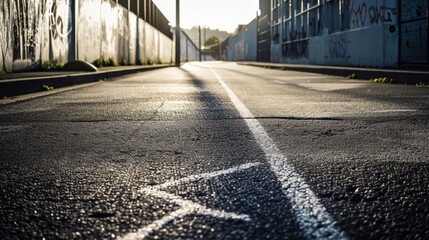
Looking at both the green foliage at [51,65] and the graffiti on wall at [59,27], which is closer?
the green foliage at [51,65]

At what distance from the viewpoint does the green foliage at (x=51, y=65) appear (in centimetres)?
1550

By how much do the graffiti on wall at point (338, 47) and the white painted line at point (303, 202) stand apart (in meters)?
21.9

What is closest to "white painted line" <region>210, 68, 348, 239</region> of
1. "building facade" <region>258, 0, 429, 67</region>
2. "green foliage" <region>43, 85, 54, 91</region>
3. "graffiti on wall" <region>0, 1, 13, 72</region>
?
"green foliage" <region>43, 85, 54, 91</region>

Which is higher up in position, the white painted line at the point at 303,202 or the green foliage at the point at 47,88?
the green foliage at the point at 47,88

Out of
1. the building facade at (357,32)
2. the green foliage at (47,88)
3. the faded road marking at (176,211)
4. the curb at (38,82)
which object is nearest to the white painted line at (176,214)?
the faded road marking at (176,211)

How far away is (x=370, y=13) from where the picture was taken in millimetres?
20906

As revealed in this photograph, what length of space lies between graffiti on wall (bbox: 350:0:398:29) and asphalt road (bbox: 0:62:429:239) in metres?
13.9

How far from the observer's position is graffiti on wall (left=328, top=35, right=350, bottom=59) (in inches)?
977

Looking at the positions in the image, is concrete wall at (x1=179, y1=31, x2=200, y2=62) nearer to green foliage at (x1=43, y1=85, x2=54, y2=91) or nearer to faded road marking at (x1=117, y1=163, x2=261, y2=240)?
green foliage at (x1=43, y1=85, x2=54, y2=91)

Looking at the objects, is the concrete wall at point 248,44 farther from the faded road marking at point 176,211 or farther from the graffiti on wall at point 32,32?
the faded road marking at point 176,211

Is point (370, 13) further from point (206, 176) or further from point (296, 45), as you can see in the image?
point (206, 176)

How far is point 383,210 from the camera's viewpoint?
236 cm

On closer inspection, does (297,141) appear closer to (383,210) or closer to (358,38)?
(383,210)

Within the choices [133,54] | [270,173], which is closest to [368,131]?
[270,173]
